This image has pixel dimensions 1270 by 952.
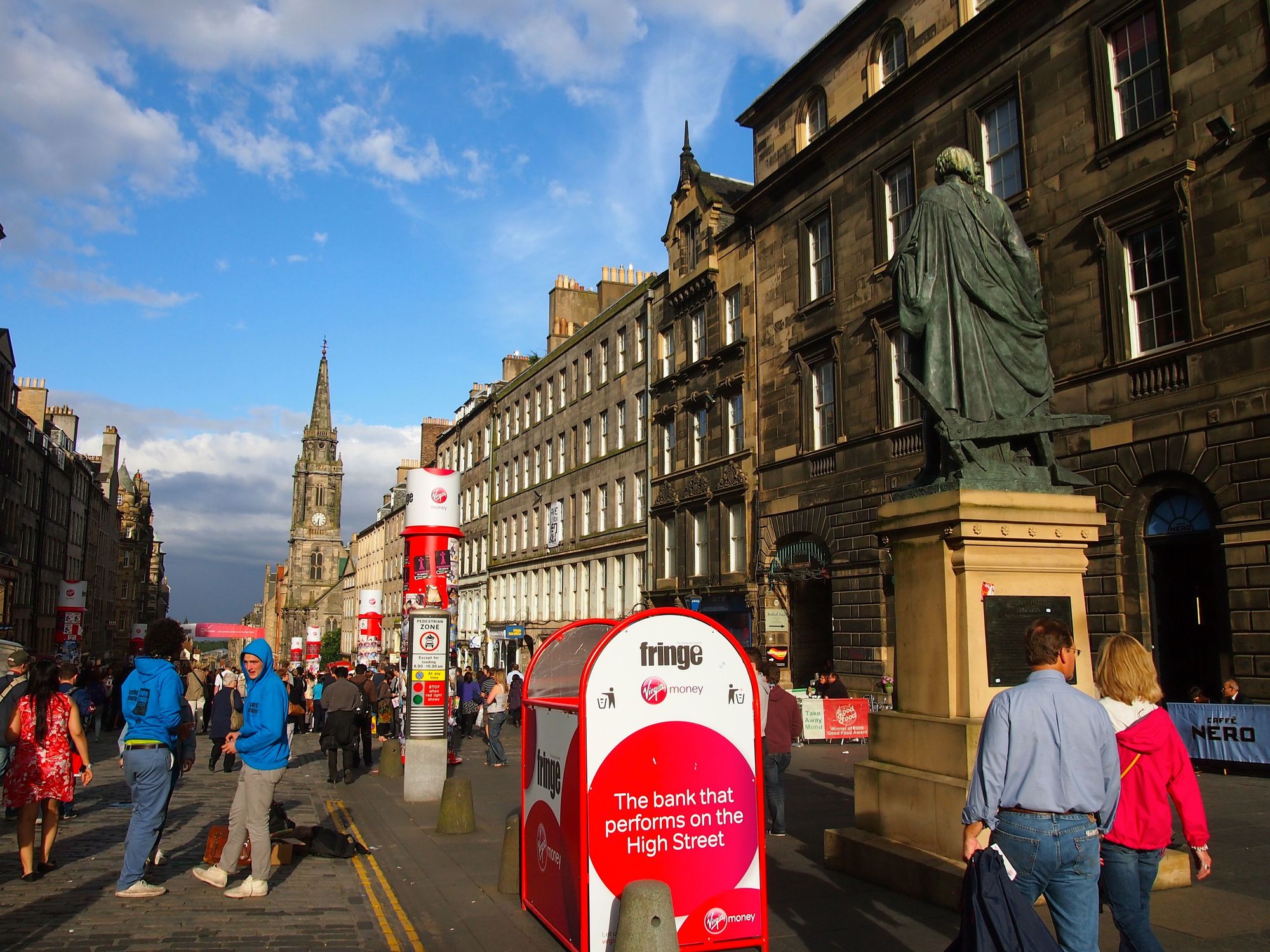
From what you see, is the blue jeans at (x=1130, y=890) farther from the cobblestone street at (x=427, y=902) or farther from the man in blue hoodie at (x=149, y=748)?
the man in blue hoodie at (x=149, y=748)

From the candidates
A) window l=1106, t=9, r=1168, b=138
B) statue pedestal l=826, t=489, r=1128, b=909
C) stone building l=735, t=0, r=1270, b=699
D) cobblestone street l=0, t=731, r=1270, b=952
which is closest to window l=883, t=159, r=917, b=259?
stone building l=735, t=0, r=1270, b=699

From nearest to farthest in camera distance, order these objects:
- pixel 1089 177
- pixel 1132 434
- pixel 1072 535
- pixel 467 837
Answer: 1. pixel 1072 535
2. pixel 467 837
3. pixel 1132 434
4. pixel 1089 177

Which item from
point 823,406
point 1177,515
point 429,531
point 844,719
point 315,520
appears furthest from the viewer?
point 315,520

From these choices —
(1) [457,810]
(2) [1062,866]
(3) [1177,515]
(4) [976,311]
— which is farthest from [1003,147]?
(2) [1062,866]

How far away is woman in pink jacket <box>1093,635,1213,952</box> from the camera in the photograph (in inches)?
186

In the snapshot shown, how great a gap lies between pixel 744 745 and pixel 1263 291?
43.4 ft

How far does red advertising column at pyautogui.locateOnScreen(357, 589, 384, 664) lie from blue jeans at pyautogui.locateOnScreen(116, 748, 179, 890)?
2959cm

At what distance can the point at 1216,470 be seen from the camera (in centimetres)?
1553

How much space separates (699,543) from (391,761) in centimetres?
1594

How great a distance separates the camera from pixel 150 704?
27.2 feet

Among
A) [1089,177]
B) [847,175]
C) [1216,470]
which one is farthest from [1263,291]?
[847,175]

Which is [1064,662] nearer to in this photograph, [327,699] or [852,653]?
[327,699]

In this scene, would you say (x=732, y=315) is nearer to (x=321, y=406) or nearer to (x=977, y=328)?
(x=977, y=328)

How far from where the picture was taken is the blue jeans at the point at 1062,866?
4156mm
